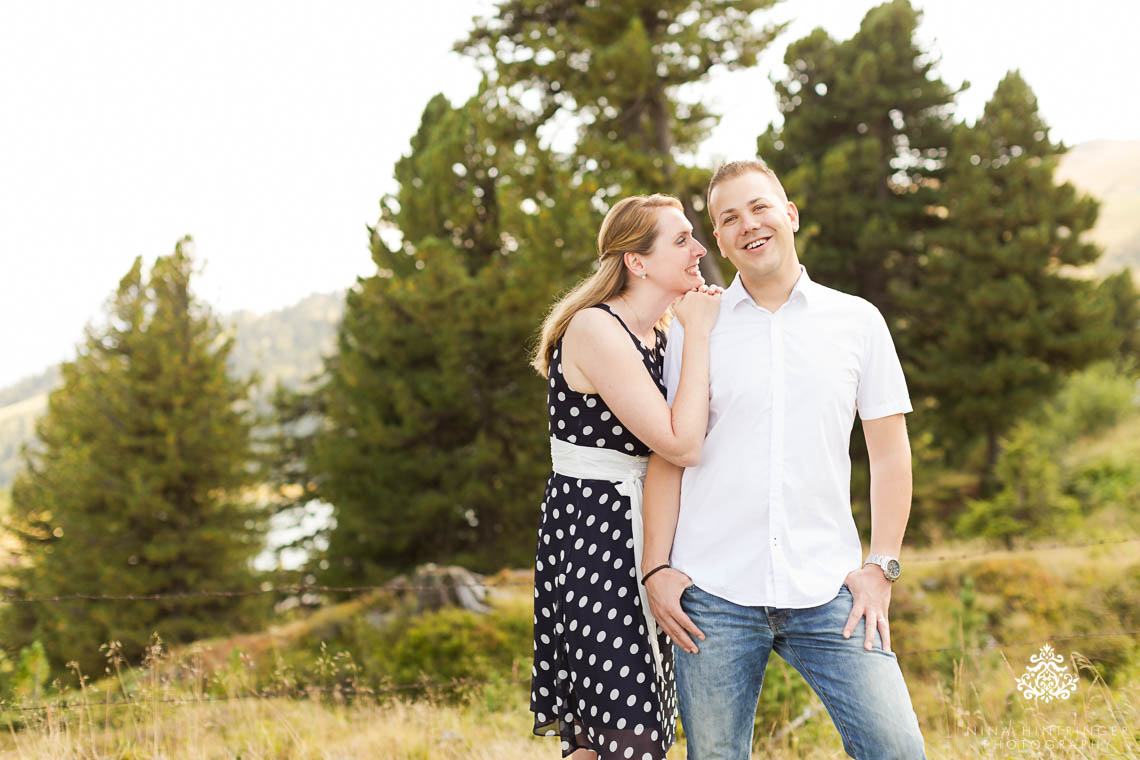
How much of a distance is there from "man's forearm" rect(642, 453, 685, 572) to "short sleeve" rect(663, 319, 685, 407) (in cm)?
19

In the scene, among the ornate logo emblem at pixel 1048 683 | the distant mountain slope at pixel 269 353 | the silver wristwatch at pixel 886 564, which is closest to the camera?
the silver wristwatch at pixel 886 564

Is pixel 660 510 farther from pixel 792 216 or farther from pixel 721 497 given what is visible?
pixel 792 216

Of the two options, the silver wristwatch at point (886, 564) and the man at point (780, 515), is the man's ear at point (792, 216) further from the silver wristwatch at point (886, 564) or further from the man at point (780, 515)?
the silver wristwatch at point (886, 564)

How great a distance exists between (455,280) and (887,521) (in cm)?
1370

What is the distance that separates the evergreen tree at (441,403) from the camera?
1595 cm

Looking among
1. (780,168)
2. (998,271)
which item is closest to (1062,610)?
(998,271)

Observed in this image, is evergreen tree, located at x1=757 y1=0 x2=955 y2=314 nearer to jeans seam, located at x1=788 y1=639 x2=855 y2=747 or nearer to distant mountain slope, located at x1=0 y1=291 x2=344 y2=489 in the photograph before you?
jeans seam, located at x1=788 y1=639 x2=855 y2=747

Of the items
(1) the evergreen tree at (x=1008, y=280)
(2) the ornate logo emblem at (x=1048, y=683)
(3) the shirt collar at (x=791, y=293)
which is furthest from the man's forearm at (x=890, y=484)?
(1) the evergreen tree at (x=1008, y=280)

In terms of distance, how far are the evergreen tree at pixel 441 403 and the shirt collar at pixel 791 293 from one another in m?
12.9

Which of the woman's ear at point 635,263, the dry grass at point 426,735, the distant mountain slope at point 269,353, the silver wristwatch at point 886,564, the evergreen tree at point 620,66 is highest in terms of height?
the distant mountain slope at point 269,353

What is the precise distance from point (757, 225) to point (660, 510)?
0.80 meters

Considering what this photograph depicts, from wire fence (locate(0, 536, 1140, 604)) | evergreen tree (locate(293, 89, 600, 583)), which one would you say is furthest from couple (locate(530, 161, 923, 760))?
evergreen tree (locate(293, 89, 600, 583))

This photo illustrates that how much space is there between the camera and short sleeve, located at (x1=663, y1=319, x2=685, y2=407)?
7.52 ft

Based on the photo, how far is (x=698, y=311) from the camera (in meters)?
2.25
